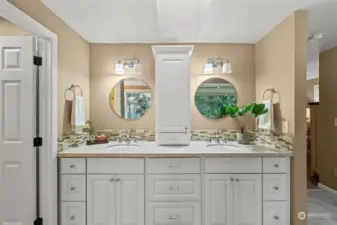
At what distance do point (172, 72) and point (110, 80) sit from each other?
94 cm

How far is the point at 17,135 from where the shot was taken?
2.23 m

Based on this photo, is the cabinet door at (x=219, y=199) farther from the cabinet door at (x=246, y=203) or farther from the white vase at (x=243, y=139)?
the white vase at (x=243, y=139)

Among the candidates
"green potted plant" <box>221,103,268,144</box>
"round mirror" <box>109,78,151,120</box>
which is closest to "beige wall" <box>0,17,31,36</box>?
"round mirror" <box>109,78,151,120</box>

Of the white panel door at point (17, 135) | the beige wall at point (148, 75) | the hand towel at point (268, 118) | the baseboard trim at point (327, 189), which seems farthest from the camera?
the baseboard trim at point (327, 189)

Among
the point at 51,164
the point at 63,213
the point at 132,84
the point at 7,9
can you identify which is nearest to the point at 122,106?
the point at 132,84

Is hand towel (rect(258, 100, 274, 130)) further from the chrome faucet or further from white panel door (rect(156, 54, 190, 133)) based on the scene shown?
the chrome faucet

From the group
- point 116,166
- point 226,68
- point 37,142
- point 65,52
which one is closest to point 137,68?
point 65,52

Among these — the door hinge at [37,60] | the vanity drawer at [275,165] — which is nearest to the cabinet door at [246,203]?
the vanity drawer at [275,165]

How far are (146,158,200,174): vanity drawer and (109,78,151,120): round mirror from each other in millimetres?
1049

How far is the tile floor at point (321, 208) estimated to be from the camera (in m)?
2.84

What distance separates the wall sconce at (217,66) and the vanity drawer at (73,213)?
2.19m

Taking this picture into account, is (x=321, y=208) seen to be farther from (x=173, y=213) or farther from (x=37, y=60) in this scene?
(x=37, y=60)

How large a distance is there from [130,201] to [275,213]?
1442 millimetres

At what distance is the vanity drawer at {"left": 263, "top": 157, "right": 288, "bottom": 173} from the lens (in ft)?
7.72
